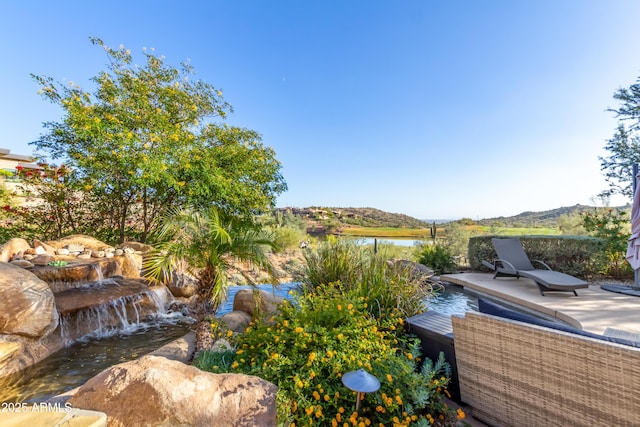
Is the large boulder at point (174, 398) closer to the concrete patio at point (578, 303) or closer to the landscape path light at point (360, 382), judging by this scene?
the landscape path light at point (360, 382)

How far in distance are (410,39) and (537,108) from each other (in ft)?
16.1

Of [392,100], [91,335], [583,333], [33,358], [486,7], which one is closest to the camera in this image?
[583,333]

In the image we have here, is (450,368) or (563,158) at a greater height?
(563,158)

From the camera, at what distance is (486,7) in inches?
282

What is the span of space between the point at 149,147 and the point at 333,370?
252 inches

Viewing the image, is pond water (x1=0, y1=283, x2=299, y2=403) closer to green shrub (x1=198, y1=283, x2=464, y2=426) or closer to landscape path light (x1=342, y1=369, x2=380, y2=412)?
green shrub (x1=198, y1=283, x2=464, y2=426)

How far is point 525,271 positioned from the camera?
6051mm

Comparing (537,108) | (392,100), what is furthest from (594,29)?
(392,100)

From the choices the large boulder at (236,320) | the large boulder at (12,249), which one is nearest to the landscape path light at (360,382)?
the large boulder at (236,320)

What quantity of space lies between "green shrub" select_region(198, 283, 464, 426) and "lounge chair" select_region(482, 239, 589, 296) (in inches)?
175

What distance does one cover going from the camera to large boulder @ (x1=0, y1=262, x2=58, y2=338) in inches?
137

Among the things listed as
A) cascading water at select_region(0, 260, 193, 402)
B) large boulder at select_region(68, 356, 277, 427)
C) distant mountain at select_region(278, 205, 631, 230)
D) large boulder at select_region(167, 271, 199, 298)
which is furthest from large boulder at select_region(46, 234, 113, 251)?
distant mountain at select_region(278, 205, 631, 230)

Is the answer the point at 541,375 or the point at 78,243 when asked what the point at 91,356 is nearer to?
the point at 78,243

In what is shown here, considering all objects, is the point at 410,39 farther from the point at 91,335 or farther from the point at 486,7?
the point at 91,335
